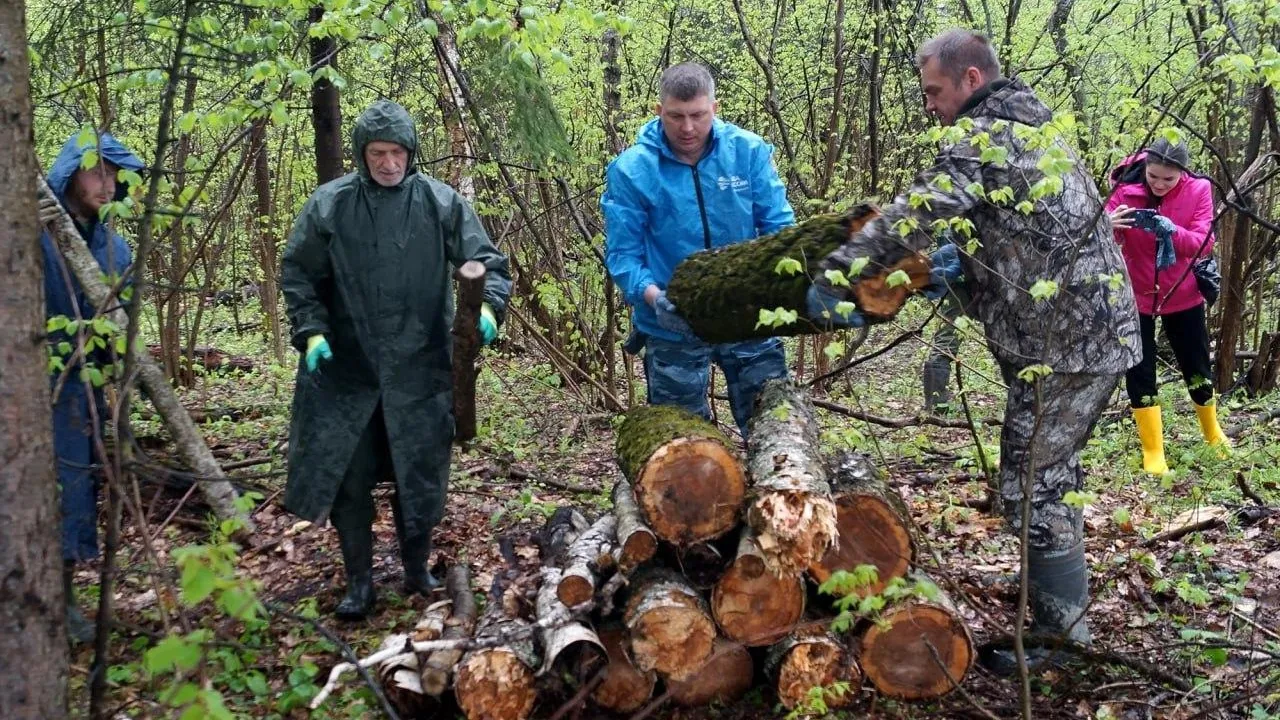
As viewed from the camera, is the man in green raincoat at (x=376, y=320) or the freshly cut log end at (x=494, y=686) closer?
the freshly cut log end at (x=494, y=686)

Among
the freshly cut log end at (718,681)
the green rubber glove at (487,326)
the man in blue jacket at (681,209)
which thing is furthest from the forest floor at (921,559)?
the green rubber glove at (487,326)

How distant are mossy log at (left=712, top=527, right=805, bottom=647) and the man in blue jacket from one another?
1.23 m

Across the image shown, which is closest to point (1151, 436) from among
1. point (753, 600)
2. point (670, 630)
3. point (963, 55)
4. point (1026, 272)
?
point (1026, 272)

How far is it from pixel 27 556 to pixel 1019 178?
121 inches

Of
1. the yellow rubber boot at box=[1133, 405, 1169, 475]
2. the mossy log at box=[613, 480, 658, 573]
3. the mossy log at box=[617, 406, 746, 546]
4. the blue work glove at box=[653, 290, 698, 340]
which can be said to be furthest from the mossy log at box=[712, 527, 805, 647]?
the yellow rubber boot at box=[1133, 405, 1169, 475]

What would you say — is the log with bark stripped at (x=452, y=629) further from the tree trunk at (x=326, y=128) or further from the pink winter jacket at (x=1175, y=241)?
the pink winter jacket at (x=1175, y=241)

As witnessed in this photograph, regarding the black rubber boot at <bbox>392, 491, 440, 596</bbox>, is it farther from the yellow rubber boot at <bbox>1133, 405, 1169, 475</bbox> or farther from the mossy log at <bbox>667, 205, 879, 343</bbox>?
the yellow rubber boot at <bbox>1133, 405, 1169, 475</bbox>

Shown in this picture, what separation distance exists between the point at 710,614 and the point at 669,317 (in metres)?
1.34

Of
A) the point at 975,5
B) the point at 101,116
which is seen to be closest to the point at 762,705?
the point at 101,116

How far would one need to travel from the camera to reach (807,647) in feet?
10.5

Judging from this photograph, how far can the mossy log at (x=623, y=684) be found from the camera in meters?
3.22

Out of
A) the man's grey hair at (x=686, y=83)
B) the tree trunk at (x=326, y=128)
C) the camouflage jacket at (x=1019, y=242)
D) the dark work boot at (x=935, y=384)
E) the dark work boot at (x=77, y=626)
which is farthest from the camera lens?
the dark work boot at (x=935, y=384)

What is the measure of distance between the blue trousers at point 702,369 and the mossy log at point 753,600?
1211 millimetres

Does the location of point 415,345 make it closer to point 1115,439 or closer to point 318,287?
point 318,287
